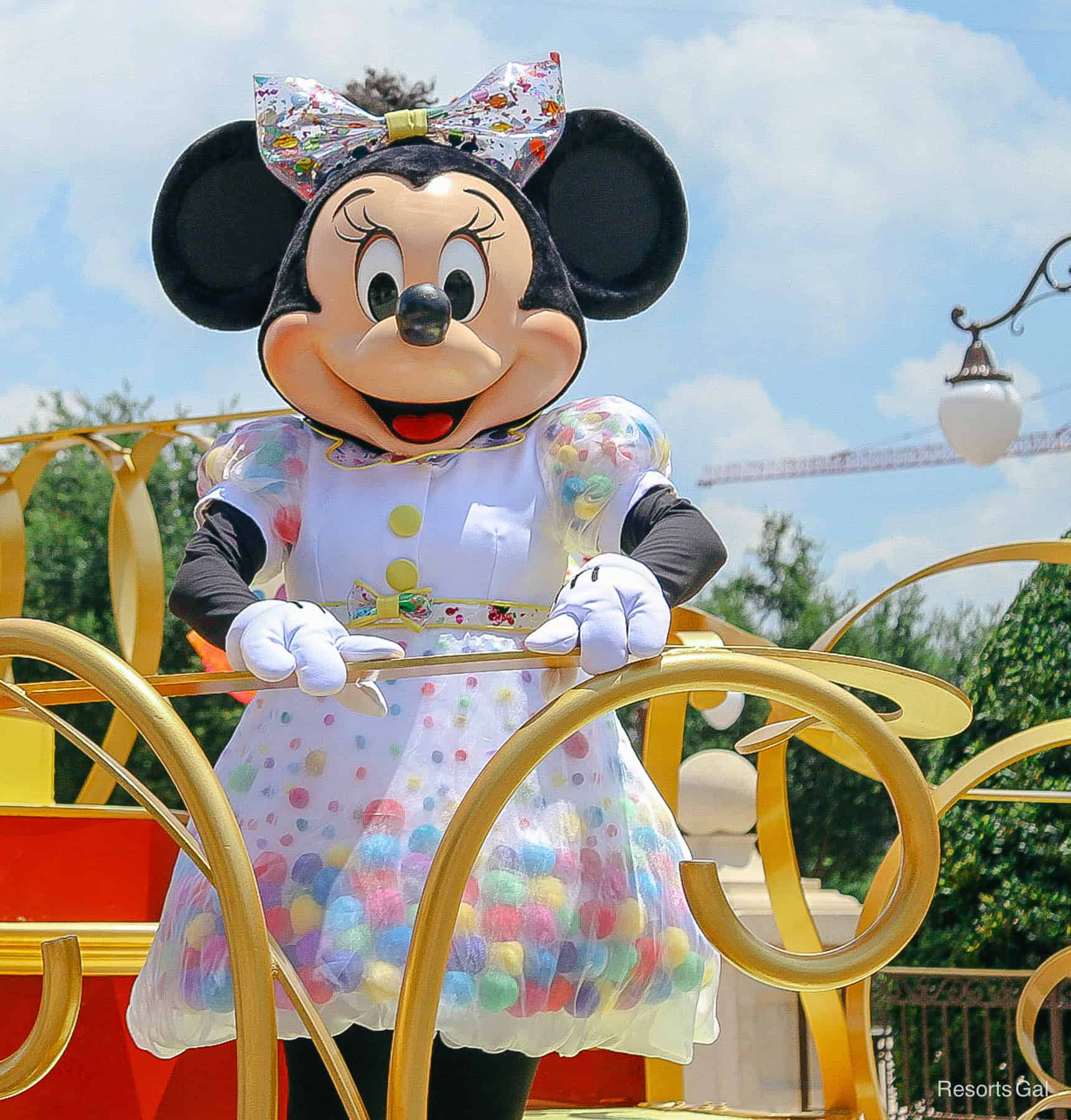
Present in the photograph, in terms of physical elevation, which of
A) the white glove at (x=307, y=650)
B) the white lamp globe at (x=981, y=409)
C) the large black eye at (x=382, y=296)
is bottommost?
the white glove at (x=307, y=650)

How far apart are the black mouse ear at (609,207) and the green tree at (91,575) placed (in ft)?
28.6

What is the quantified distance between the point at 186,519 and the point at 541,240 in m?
10.6

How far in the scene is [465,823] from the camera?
139cm

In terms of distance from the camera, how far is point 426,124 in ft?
7.09

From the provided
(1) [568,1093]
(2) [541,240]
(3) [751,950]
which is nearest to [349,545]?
(2) [541,240]

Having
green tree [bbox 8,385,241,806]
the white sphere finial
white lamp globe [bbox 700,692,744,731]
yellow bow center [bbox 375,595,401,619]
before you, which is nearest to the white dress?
yellow bow center [bbox 375,595,401,619]

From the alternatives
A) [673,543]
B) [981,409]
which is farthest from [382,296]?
[981,409]

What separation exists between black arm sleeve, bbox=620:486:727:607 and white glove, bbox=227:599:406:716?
0.37 metres

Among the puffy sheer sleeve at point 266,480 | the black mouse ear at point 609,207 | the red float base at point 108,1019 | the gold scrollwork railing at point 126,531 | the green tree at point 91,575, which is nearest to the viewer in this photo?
the puffy sheer sleeve at point 266,480

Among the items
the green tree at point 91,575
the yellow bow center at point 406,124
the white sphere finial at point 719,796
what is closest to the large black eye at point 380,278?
the yellow bow center at point 406,124

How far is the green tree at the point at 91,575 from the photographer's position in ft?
37.1

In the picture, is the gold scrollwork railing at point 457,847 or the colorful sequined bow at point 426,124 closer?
the gold scrollwork railing at point 457,847

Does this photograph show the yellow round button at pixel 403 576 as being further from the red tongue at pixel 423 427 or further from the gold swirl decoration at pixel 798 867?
the gold swirl decoration at pixel 798 867

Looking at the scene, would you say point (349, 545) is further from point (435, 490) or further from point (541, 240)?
point (541, 240)
